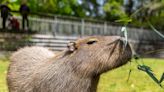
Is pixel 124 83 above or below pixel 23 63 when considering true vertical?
below

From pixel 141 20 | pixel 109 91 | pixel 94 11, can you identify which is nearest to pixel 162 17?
pixel 141 20

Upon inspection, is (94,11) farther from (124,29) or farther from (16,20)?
(124,29)

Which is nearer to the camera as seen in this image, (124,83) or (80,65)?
(80,65)

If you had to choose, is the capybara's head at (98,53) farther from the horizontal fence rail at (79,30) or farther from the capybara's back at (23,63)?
the horizontal fence rail at (79,30)

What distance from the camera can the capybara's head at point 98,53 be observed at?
243 inches

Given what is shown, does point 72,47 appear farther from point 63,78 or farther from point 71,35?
point 71,35

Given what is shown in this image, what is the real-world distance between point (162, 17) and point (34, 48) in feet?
164

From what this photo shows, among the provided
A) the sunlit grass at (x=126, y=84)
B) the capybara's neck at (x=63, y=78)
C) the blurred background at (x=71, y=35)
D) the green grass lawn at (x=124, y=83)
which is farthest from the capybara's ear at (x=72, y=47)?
the sunlit grass at (x=126, y=84)

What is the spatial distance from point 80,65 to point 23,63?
146 centimetres

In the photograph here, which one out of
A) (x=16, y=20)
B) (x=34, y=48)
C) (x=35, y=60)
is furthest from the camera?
(x=16, y=20)

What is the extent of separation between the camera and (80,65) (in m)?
6.51

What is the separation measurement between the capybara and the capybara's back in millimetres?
225

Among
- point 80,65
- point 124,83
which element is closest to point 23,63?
point 80,65

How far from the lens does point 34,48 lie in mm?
8273
